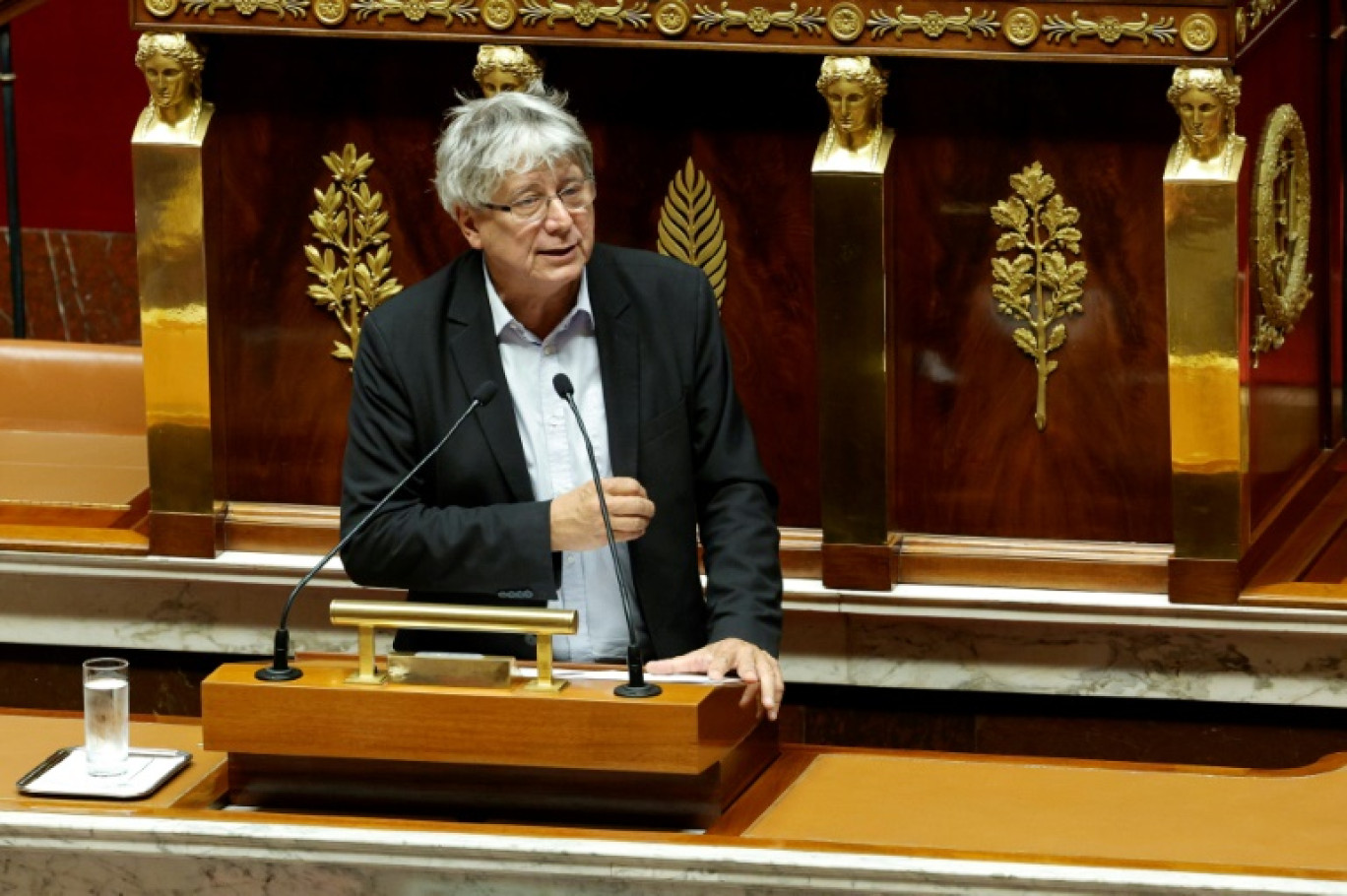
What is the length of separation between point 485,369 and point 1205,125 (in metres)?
1.32

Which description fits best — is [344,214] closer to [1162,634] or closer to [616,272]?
[616,272]

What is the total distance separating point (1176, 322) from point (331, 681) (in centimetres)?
169

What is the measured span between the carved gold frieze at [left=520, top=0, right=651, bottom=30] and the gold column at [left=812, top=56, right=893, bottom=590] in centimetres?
32

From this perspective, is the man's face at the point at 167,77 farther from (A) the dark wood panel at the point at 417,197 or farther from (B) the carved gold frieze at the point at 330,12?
(B) the carved gold frieze at the point at 330,12

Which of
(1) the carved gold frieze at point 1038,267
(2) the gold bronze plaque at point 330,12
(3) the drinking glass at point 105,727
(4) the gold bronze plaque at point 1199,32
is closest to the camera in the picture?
(3) the drinking glass at point 105,727

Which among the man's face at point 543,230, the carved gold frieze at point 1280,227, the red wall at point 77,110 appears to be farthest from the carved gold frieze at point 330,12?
the red wall at point 77,110

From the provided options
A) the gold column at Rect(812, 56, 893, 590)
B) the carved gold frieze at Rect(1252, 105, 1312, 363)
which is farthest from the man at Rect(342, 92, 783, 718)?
the carved gold frieze at Rect(1252, 105, 1312, 363)

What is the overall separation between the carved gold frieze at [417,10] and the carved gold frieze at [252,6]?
0.09 meters

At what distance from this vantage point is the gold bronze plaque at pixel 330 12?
4.32 metres

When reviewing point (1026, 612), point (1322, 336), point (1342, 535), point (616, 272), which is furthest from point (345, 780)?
point (1322, 336)

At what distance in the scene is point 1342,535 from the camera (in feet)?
14.8

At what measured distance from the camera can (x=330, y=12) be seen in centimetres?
433

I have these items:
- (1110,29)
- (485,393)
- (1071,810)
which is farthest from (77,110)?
(1071,810)

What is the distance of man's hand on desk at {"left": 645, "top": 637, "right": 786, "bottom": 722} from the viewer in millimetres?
3027
